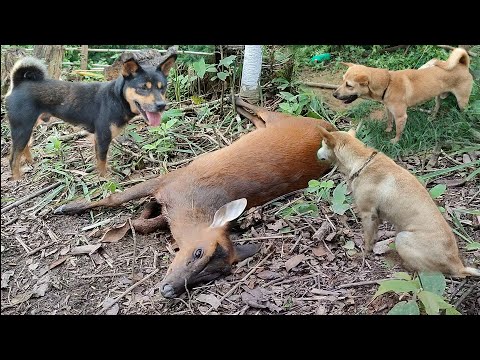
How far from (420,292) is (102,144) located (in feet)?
5.70

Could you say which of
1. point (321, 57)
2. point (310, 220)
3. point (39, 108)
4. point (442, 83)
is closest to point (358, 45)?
point (321, 57)

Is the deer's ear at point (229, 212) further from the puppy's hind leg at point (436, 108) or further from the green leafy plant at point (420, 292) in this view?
the puppy's hind leg at point (436, 108)

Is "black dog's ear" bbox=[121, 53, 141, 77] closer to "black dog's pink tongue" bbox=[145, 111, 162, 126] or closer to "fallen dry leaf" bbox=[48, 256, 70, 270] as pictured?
"black dog's pink tongue" bbox=[145, 111, 162, 126]

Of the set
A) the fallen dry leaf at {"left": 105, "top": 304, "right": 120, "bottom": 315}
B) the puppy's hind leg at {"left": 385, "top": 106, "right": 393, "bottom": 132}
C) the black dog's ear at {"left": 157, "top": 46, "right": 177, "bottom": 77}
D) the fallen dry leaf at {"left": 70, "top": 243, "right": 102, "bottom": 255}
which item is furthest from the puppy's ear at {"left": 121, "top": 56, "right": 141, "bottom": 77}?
the puppy's hind leg at {"left": 385, "top": 106, "right": 393, "bottom": 132}

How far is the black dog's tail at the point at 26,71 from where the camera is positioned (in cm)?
279

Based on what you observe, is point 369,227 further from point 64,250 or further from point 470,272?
point 64,250

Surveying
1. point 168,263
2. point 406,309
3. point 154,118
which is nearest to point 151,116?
point 154,118

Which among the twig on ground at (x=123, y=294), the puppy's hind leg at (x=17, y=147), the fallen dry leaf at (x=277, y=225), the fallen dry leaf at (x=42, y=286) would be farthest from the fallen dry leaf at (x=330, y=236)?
the puppy's hind leg at (x=17, y=147)

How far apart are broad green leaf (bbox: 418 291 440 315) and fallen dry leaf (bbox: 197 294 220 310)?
3.27 feet

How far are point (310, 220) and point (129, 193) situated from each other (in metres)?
1.04

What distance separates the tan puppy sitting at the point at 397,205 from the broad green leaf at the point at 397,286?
0.28 metres

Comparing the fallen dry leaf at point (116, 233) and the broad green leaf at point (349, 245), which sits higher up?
the fallen dry leaf at point (116, 233)

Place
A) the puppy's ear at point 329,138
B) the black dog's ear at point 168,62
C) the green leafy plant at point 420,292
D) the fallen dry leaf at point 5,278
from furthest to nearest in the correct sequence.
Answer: the puppy's ear at point 329,138 → the black dog's ear at point 168,62 → the green leafy plant at point 420,292 → the fallen dry leaf at point 5,278

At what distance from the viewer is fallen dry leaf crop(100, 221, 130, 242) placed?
118 inches
